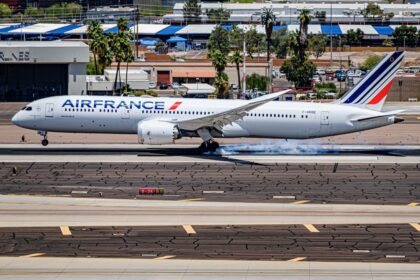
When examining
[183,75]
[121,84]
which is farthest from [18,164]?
[183,75]

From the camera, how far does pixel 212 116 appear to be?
68312mm

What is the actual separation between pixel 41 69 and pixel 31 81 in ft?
6.46

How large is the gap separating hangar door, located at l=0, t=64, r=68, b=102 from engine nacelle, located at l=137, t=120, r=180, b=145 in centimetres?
4848

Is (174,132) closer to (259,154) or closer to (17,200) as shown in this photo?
(259,154)

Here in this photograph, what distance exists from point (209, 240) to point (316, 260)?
5540mm

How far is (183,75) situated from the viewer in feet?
477

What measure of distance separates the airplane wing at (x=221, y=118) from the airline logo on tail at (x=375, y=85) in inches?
261

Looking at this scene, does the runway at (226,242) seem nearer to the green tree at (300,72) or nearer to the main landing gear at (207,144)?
the main landing gear at (207,144)

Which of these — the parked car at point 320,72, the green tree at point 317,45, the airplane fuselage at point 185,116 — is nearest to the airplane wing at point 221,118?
the airplane fuselage at point 185,116

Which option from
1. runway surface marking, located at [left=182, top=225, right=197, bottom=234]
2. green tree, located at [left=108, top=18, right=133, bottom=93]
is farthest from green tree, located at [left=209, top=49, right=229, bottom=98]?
runway surface marking, located at [left=182, top=225, right=197, bottom=234]

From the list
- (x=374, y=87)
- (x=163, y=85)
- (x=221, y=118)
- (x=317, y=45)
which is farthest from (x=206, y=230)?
(x=317, y=45)

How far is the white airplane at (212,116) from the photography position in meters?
68.9

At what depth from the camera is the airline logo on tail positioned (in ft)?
238

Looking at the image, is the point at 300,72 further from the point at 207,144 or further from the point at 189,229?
the point at 189,229
